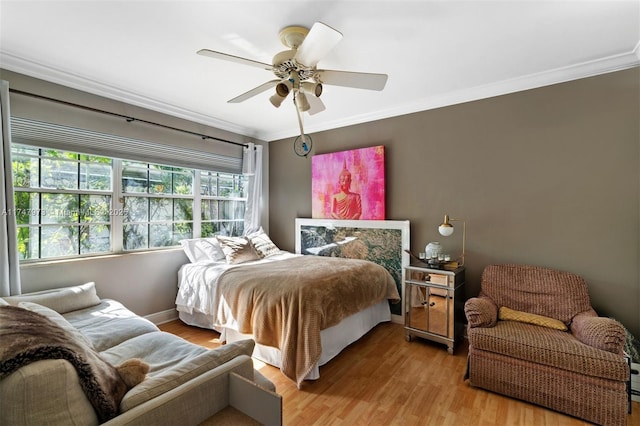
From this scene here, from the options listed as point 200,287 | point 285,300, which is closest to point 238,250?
point 200,287

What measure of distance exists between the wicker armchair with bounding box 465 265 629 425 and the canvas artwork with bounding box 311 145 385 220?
60.5 inches

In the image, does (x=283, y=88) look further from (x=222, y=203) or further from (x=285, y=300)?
(x=222, y=203)

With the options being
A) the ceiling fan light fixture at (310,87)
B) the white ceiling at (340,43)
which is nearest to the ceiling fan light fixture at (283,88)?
the ceiling fan light fixture at (310,87)

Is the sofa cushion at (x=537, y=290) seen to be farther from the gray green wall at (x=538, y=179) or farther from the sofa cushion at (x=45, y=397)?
the sofa cushion at (x=45, y=397)

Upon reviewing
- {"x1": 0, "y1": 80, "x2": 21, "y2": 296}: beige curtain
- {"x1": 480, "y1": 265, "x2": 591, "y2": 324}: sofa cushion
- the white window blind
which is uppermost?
the white window blind

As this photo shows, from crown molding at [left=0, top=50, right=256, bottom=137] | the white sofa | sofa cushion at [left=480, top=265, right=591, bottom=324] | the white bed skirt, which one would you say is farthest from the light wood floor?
crown molding at [left=0, top=50, right=256, bottom=137]

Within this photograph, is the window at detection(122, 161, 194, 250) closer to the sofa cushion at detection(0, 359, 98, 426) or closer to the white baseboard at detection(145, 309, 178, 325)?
the white baseboard at detection(145, 309, 178, 325)

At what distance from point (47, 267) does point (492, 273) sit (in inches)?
158

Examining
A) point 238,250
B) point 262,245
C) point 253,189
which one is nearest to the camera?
point 238,250

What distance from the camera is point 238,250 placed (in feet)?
11.6

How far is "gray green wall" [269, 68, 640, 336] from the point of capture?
93.7 inches

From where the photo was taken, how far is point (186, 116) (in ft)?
11.9

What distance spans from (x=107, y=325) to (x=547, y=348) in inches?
122

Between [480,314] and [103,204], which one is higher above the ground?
[103,204]
